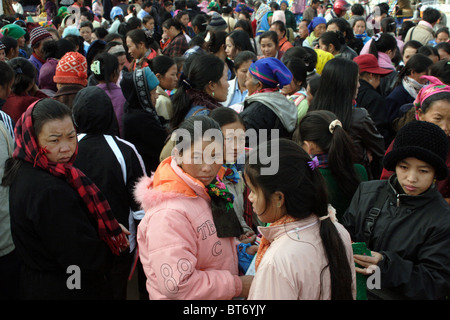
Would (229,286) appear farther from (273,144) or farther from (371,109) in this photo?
(371,109)

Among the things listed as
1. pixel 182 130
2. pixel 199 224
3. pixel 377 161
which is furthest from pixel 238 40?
pixel 199 224

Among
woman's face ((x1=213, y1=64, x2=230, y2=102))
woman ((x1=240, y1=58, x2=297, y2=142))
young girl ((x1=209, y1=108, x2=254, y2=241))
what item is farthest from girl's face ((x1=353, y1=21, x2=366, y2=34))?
young girl ((x1=209, y1=108, x2=254, y2=241))

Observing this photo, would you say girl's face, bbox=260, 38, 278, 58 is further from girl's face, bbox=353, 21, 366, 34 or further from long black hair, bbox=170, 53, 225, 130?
girl's face, bbox=353, 21, 366, 34

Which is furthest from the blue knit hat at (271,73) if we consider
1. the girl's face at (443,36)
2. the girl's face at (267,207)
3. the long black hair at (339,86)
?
the girl's face at (443,36)

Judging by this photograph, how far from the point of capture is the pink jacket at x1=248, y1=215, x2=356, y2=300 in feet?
5.45

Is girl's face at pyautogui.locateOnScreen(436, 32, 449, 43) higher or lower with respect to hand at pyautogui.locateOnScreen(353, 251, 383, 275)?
higher

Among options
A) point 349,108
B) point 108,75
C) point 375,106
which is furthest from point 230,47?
point 349,108

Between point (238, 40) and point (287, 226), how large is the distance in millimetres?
5376

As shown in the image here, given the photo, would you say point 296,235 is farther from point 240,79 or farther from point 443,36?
point 443,36

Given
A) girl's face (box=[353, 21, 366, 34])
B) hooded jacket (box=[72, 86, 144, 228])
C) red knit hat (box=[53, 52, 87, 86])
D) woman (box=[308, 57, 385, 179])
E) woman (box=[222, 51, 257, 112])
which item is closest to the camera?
hooded jacket (box=[72, 86, 144, 228])

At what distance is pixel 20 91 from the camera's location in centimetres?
421

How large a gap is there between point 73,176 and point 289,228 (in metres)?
1.22

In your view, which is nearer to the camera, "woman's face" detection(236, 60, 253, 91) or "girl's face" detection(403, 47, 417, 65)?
"woman's face" detection(236, 60, 253, 91)
